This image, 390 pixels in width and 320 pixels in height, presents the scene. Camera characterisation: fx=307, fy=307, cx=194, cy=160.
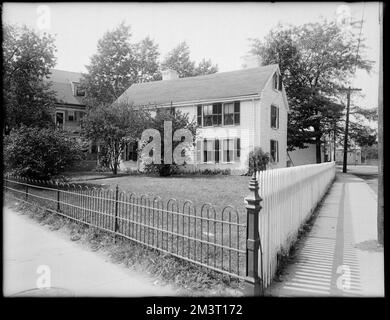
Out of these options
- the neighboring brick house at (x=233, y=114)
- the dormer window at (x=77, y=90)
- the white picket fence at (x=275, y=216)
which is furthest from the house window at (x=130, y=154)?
the white picket fence at (x=275, y=216)

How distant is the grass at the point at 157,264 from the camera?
156 inches

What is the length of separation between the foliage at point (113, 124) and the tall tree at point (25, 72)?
5246 mm

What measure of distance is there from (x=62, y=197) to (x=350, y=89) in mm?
31475

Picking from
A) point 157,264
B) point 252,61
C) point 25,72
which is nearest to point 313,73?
point 252,61

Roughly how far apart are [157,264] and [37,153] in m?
8.09

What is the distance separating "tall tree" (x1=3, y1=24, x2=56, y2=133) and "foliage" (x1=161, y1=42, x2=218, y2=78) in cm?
2584

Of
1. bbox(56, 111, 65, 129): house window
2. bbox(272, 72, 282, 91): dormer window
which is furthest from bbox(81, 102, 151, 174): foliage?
bbox(56, 111, 65, 129): house window

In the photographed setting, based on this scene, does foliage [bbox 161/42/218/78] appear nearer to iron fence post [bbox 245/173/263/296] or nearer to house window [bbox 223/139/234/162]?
house window [bbox 223/139/234/162]

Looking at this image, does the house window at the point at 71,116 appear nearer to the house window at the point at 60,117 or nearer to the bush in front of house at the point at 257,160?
the house window at the point at 60,117

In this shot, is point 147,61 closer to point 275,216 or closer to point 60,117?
point 60,117

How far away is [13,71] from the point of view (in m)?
21.8
